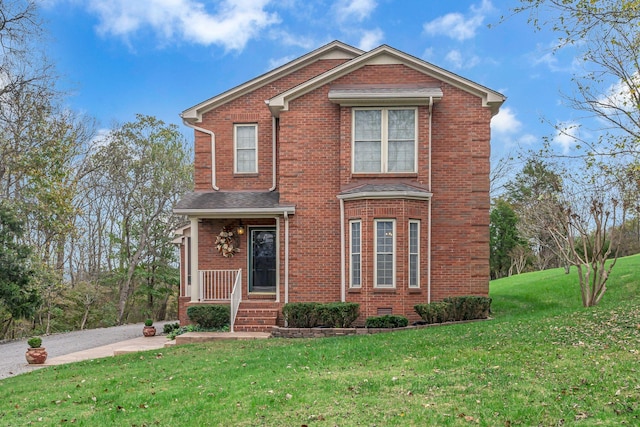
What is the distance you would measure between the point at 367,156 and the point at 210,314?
6257mm

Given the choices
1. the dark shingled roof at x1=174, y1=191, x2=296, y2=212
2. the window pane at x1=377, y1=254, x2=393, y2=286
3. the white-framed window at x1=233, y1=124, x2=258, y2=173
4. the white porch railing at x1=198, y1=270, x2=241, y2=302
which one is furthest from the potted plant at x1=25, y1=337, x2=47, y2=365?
the window pane at x1=377, y1=254, x2=393, y2=286

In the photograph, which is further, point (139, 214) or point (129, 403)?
point (139, 214)

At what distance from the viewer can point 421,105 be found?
16.0 m

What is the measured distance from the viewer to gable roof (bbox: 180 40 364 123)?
59.4 ft

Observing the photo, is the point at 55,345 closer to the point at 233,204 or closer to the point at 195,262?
the point at 195,262

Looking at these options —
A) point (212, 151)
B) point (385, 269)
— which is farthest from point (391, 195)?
point (212, 151)

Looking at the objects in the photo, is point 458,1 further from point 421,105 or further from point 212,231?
point 212,231

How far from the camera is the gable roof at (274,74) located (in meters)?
18.1

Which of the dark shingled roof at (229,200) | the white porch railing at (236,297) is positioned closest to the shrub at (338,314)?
the white porch railing at (236,297)

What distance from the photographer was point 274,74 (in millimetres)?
18406

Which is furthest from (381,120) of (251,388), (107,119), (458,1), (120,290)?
(120,290)

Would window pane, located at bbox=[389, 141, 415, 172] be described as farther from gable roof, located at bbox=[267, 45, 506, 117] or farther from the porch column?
the porch column

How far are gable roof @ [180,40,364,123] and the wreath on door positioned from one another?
3.89 metres

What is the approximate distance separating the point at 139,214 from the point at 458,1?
902 inches
